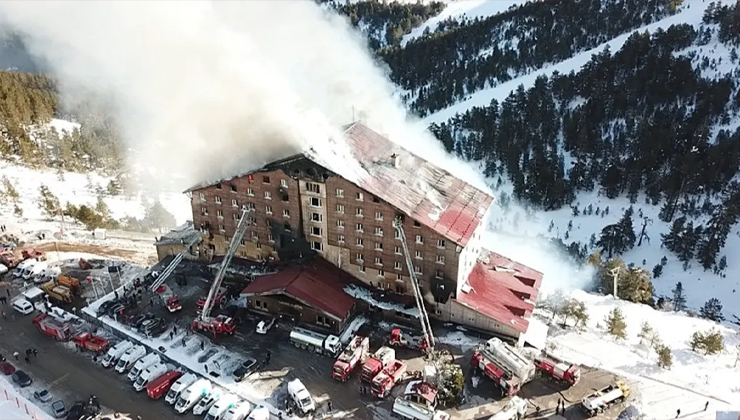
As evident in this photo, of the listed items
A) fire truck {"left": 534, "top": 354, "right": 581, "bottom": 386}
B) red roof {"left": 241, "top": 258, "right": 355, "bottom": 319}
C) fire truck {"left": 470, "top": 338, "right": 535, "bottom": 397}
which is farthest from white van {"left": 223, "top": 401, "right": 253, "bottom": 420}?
fire truck {"left": 534, "top": 354, "right": 581, "bottom": 386}

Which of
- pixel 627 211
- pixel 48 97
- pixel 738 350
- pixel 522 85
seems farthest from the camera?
pixel 522 85

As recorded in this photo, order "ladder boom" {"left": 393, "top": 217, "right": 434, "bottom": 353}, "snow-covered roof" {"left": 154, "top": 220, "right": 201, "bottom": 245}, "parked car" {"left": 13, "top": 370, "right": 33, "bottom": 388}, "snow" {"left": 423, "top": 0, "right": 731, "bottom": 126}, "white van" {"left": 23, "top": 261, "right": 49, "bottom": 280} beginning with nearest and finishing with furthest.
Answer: "parked car" {"left": 13, "top": 370, "right": 33, "bottom": 388} < "ladder boom" {"left": 393, "top": 217, "right": 434, "bottom": 353} < "white van" {"left": 23, "top": 261, "right": 49, "bottom": 280} < "snow-covered roof" {"left": 154, "top": 220, "right": 201, "bottom": 245} < "snow" {"left": 423, "top": 0, "right": 731, "bottom": 126}

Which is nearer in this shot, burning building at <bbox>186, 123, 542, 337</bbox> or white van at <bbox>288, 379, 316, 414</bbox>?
white van at <bbox>288, 379, 316, 414</bbox>

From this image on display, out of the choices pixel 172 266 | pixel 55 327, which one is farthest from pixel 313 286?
pixel 55 327

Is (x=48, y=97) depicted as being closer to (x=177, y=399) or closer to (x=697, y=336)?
(x=177, y=399)

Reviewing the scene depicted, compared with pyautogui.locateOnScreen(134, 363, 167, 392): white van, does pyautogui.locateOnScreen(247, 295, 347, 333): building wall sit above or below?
above

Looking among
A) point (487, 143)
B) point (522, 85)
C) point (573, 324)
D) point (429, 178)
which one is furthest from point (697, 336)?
point (522, 85)

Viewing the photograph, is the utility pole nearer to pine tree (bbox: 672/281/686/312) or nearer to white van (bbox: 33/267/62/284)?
pine tree (bbox: 672/281/686/312)
